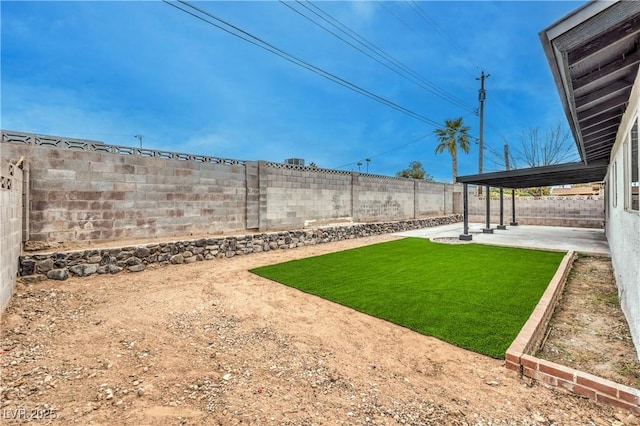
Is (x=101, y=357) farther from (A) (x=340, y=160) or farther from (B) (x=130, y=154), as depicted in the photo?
(A) (x=340, y=160)

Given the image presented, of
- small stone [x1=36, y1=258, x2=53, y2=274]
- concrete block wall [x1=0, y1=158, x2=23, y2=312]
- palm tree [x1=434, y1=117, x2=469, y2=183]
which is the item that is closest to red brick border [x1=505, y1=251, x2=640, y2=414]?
concrete block wall [x1=0, y1=158, x2=23, y2=312]

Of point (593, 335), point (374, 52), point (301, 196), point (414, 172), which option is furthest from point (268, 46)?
point (414, 172)

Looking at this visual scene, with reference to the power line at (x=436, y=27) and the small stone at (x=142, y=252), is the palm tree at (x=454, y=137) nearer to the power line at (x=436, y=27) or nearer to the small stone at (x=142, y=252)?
the power line at (x=436, y=27)

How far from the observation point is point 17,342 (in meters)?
2.76

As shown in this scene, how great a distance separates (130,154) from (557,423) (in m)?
7.61

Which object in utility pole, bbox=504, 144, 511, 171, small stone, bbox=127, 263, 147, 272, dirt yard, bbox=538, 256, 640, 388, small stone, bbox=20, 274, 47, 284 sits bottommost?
dirt yard, bbox=538, 256, 640, 388

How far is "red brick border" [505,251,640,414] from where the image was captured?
1.90m

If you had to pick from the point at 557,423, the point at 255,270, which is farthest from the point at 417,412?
the point at 255,270

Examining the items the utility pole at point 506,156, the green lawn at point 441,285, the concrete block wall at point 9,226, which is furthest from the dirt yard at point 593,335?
the utility pole at point 506,156

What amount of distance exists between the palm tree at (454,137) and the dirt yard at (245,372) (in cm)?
2327

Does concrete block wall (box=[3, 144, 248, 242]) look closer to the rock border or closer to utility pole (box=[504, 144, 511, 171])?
the rock border

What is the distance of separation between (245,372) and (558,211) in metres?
17.8

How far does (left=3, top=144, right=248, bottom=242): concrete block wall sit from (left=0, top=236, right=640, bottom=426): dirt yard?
5.98ft

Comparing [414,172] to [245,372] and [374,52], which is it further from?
[245,372]
